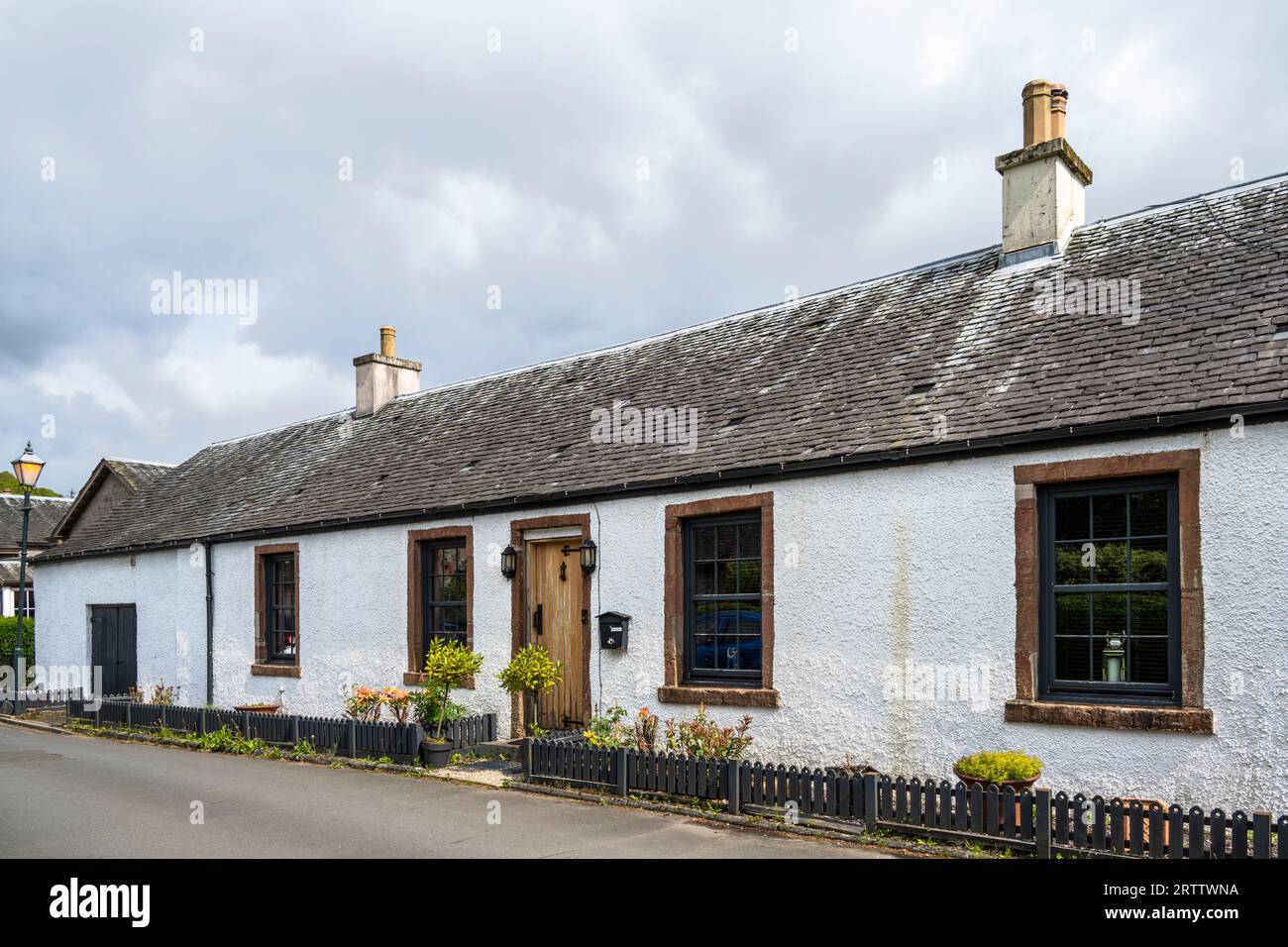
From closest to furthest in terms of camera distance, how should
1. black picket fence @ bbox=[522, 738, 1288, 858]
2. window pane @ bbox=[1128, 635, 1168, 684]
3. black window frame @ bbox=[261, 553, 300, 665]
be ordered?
black picket fence @ bbox=[522, 738, 1288, 858]
window pane @ bbox=[1128, 635, 1168, 684]
black window frame @ bbox=[261, 553, 300, 665]

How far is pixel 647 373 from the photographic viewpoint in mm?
15492

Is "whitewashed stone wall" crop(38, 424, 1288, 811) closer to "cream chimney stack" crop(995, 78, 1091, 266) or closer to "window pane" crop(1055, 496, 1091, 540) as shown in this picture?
"window pane" crop(1055, 496, 1091, 540)

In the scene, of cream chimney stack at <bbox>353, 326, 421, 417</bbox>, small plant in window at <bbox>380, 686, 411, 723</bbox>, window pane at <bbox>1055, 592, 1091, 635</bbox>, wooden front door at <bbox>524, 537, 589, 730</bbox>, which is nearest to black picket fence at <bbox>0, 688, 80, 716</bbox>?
cream chimney stack at <bbox>353, 326, 421, 417</bbox>

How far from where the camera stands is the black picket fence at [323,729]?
1300 centimetres

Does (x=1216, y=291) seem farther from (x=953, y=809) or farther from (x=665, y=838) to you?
(x=665, y=838)

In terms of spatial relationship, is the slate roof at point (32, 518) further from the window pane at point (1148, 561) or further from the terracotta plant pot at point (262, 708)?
the window pane at point (1148, 561)

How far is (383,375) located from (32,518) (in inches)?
1085

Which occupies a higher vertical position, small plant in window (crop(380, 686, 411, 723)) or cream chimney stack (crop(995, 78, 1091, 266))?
cream chimney stack (crop(995, 78, 1091, 266))

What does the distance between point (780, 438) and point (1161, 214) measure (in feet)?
17.4

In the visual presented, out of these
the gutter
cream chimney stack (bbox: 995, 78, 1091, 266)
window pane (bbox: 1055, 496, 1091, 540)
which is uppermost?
cream chimney stack (bbox: 995, 78, 1091, 266)

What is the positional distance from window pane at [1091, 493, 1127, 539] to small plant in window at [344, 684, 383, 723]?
984 cm

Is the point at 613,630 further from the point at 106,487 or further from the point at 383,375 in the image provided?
Result: the point at 106,487

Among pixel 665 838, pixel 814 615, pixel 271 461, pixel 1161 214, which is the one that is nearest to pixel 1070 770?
pixel 814 615

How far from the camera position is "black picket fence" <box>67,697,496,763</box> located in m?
13.0
